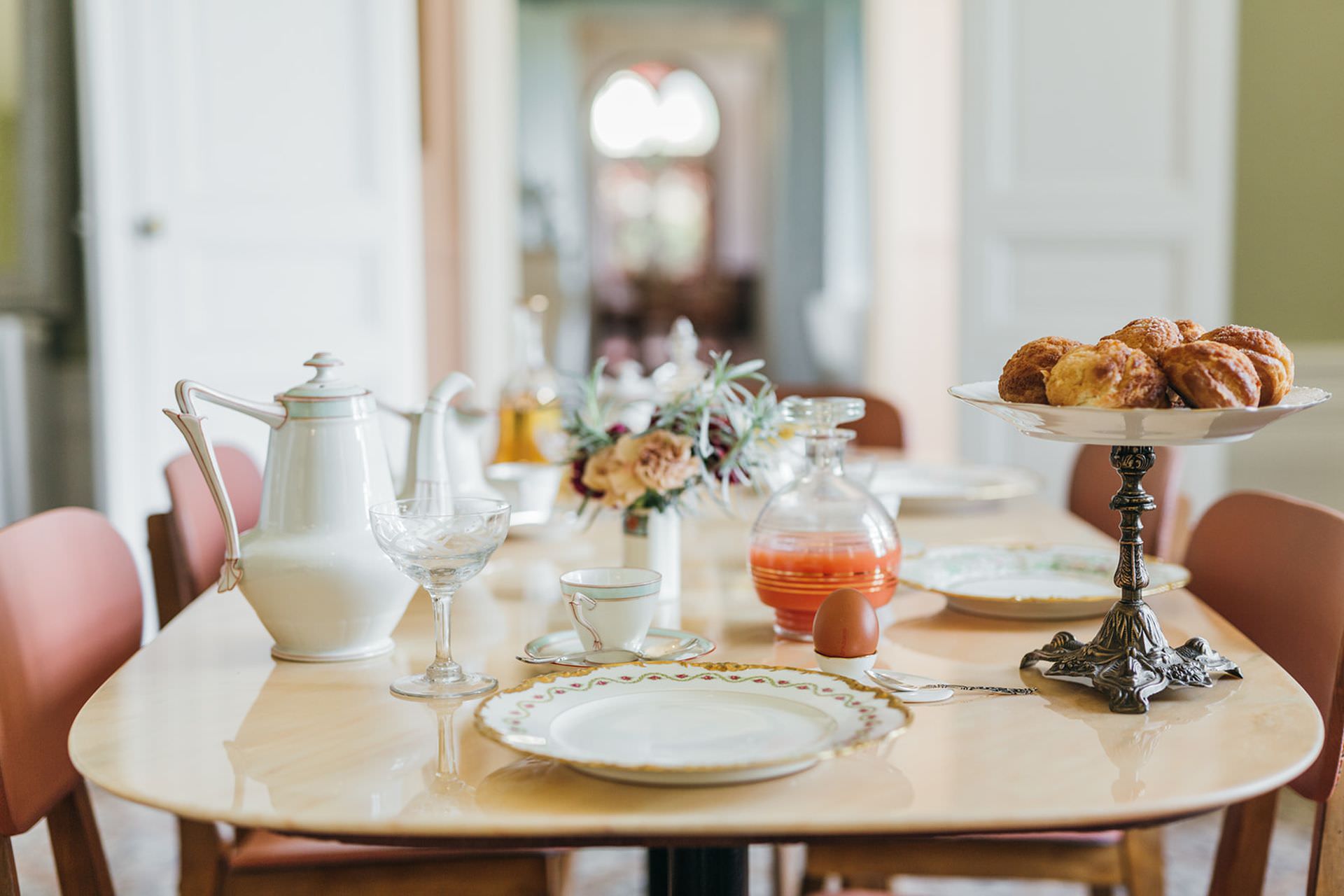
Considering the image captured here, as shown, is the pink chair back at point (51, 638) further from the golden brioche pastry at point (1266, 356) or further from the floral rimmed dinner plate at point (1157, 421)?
the golden brioche pastry at point (1266, 356)

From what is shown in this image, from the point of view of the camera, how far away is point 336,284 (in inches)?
147

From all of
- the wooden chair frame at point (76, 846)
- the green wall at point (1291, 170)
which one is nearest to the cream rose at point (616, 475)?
the wooden chair frame at point (76, 846)

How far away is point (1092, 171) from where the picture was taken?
3.72 metres

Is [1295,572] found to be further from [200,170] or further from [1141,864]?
[200,170]

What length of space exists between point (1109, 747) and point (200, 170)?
10.5 feet

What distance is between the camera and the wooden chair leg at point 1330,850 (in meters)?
1.17

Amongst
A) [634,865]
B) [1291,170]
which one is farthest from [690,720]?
[1291,170]

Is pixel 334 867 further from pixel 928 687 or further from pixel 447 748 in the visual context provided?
pixel 928 687

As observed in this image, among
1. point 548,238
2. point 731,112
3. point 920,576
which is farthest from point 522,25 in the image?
point 920,576

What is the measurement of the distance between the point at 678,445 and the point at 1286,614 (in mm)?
635

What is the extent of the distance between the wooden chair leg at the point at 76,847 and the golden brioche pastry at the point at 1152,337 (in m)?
1.02

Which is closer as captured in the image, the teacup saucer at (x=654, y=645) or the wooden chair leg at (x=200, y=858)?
the teacup saucer at (x=654, y=645)

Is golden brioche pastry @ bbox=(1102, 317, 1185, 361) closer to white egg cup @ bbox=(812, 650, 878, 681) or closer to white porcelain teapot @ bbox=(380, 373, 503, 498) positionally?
white egg cup @ bbox=(812, 650, 878, 681)

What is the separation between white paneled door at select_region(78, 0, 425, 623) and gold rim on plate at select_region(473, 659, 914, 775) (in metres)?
2.65
